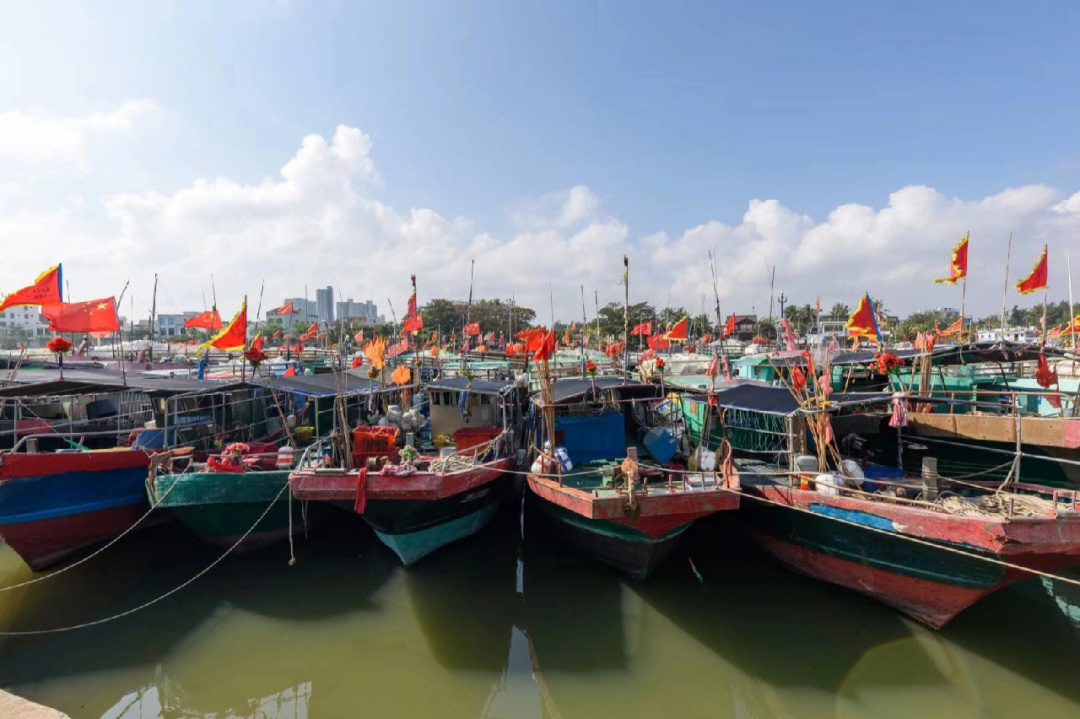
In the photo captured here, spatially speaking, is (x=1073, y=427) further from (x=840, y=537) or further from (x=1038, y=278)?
(x=1038, y=278)

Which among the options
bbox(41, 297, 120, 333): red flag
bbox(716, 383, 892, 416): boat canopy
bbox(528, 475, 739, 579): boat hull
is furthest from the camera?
bbox(41, 297, 120, 333): red flag

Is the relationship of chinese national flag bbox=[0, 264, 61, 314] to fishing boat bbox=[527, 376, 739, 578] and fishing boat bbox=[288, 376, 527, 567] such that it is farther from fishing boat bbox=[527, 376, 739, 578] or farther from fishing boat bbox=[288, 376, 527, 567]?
fishing boat bbox=[527, 376, 739, 578]

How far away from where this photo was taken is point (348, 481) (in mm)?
8594

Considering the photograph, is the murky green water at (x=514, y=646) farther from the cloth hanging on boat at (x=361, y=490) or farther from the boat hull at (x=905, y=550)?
the cloth hanging on boat at (x=361, y=490)

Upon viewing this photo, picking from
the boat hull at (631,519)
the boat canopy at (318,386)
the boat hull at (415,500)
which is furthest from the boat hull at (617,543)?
the boat canopy at (318,386)

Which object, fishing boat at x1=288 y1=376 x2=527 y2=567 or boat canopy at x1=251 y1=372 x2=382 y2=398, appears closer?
fishing boat at x1=288 y1=376 x2=527 y2=567

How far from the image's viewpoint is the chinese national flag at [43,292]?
1020 centimetres

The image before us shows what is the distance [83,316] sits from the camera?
10930mm

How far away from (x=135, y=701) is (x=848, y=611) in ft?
34.9

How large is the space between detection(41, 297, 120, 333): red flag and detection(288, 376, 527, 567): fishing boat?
17.1 ft

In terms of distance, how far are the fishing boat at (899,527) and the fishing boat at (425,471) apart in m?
4.96

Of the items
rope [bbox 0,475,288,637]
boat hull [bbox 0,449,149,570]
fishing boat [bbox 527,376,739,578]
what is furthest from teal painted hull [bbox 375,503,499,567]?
boat hull [bbox 0,449,149,570]

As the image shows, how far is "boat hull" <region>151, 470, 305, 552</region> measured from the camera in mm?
9273

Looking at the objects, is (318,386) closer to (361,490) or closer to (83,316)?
(361,490)
